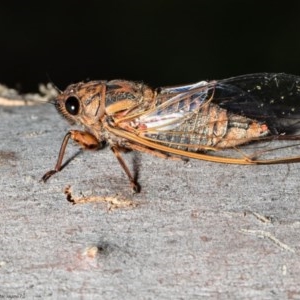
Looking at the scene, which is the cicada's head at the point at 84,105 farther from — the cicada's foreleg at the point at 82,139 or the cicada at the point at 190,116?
the cicada's foreleg at the point at 82,139

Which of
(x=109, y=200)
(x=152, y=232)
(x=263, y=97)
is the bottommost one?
(x=152, y=232)

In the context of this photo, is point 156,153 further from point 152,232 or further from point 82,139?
point 152,232

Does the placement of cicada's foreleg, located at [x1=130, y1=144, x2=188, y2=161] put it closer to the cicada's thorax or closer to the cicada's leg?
the cicada's leg

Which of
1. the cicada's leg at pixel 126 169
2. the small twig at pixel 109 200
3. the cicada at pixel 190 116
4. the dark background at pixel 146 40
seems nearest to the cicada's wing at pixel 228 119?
the cicada at pixel 190 116

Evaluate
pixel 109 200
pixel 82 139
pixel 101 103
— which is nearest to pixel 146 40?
pixel 101 103

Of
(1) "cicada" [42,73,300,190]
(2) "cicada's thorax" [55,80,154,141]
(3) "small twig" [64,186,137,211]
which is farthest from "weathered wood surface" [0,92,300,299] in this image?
(2) "cicada's thorax" [55,80,154,141]

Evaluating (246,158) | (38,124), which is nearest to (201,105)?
(246,158)

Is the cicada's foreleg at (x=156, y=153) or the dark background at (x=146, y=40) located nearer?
the cicada's foreleg at (x=156, y=153)
